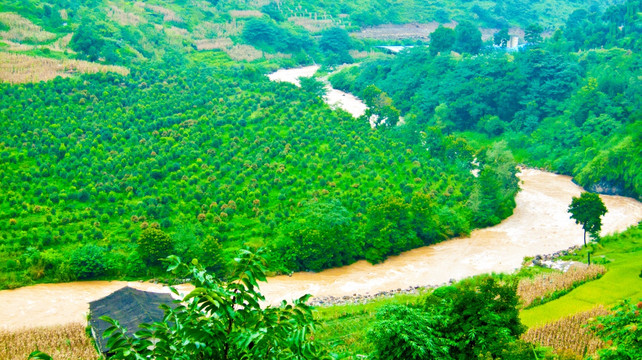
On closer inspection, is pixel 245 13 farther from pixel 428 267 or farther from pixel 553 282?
pixel 553 282

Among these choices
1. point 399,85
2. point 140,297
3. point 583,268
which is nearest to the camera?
point 140,297

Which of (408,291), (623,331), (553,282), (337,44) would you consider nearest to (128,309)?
(408,291)

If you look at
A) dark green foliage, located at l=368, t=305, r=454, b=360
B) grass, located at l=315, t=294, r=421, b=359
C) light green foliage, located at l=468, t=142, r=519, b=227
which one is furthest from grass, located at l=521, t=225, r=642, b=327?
dark green foliage, located at l=368, t=305, r=454, b=360

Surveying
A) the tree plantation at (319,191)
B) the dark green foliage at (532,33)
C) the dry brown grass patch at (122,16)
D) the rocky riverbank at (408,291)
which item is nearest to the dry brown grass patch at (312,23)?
the tree plantation at (319,191)

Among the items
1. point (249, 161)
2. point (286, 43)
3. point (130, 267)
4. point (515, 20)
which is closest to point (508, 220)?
point (249, 161)

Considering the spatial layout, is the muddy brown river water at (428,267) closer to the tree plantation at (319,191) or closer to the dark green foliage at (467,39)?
the tree plantation at (319,191)

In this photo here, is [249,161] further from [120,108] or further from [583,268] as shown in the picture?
[583,268]
